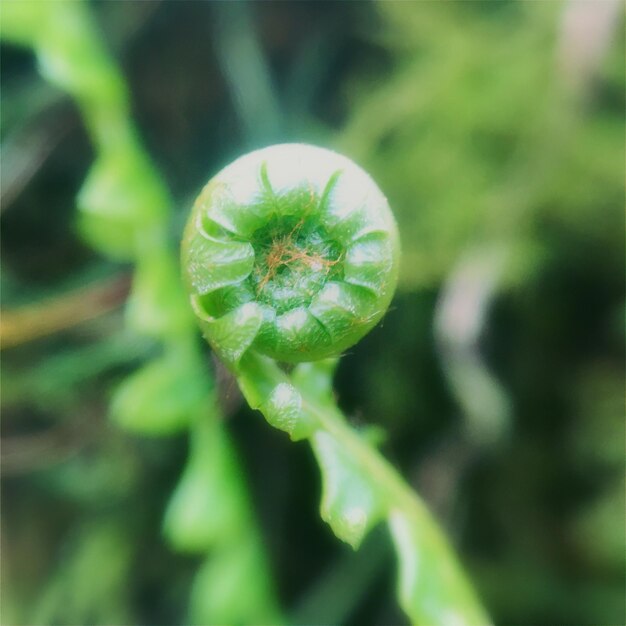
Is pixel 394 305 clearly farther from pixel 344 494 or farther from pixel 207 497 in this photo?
pixel 344 494

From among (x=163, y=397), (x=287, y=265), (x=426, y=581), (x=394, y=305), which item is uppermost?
(x=394, y=305)

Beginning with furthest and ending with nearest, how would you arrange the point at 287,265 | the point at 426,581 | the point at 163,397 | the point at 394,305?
the point at 394,305
the point at 163,397
the point at 426,581
the point at 287,265

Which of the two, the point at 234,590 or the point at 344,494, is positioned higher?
the point at 234,590

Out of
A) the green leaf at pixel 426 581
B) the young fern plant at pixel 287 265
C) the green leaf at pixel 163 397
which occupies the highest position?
the green leaf at pixel 163 397

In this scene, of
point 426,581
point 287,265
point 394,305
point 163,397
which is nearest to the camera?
point 287,265

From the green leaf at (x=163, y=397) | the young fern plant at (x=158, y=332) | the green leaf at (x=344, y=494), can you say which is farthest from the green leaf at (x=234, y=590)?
the green leaf at (x=344, y=494)

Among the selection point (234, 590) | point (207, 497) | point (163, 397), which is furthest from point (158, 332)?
point (234, 590)

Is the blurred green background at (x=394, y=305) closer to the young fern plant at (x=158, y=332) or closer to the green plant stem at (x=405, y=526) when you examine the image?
the young fern plant at (x=158, y=332)
